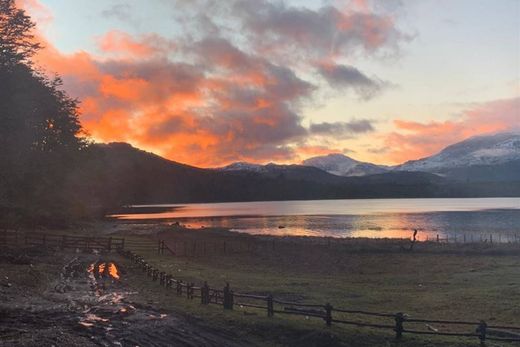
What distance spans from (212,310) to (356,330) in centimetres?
811

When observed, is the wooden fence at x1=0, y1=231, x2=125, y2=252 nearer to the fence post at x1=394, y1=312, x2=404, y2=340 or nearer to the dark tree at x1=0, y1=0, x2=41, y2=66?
the dark tree at x1=0, y1=0, x2=41, y2=66

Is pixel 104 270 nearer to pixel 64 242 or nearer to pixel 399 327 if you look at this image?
pixel 64 242

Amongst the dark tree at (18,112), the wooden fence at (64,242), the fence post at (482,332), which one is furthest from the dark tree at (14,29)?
the fence post at (482,332)

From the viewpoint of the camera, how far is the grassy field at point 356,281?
22.0m

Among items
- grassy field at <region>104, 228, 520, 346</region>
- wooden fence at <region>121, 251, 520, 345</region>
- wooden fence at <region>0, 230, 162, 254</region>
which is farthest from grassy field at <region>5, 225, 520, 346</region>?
wooden fence at <region>0, 230, 162, 254</region>

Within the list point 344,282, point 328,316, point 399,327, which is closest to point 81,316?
point 328,316

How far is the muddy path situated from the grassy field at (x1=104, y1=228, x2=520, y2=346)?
2.07 meters

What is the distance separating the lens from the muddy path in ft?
61.3

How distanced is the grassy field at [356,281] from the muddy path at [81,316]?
207cm

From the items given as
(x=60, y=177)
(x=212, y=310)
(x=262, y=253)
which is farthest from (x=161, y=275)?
(x=60, y=177)

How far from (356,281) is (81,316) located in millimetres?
27854

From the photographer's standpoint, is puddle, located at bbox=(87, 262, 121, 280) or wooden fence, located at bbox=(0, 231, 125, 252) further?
wooden fence, located at bbox=(0, 231, 125, 252)

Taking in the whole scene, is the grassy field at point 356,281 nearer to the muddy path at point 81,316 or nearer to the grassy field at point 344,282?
the grassy field at point 344,282

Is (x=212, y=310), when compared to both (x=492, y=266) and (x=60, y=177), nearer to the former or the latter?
(x=492, y=266)
